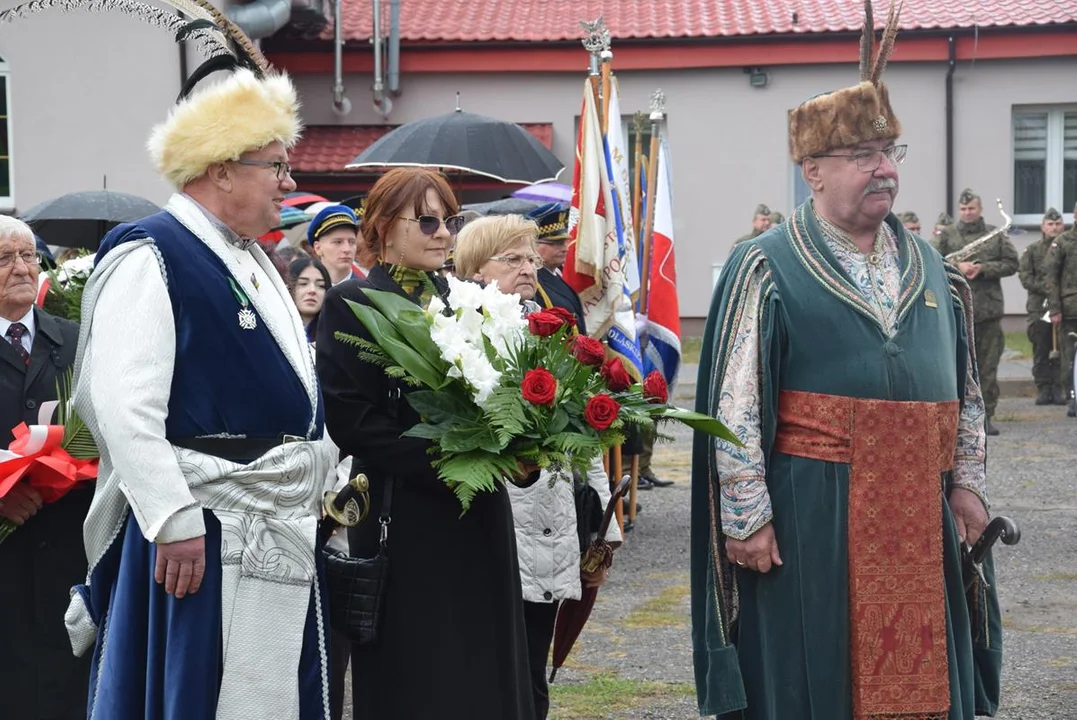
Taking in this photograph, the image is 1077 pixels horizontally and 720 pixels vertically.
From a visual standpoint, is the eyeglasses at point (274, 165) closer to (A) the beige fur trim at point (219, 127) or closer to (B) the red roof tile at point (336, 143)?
(A) the beige fur trim at point (219, 127)

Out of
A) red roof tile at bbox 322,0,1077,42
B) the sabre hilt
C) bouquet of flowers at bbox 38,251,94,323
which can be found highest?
red roof tile at bbox 322,0,1077,42

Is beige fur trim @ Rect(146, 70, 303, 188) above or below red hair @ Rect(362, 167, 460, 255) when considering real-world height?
above

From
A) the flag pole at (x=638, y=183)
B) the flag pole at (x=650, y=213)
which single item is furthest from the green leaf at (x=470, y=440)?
the flag pole at (x=638, y=183)

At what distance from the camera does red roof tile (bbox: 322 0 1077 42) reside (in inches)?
856

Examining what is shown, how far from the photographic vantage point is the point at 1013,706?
18.8ft

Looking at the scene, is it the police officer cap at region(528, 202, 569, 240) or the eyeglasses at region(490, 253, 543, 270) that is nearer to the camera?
the eyeglasses at region(490, 253, 543, 270)

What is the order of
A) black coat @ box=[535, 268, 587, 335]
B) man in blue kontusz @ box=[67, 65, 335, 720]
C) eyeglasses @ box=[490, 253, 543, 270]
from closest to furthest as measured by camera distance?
1. man in blue kontusz @ box=[67, 65, 335, 720]
2. eyeglasses @ box=[490, 253, 543, 270]
3. black coat @ box=[535, 268, 587, 335]

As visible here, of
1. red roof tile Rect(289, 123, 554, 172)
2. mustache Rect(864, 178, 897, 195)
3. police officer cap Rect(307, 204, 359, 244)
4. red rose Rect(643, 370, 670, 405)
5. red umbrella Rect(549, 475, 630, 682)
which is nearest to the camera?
red rose Rect(643, 370, 670, 405)

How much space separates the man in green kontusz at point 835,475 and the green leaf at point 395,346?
93cm

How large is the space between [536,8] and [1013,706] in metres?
19.9

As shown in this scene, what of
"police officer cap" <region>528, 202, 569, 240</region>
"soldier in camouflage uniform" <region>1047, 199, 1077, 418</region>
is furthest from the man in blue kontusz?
"soldier in camouflage uniform" <region>1047, 199, 1077, 418</region>

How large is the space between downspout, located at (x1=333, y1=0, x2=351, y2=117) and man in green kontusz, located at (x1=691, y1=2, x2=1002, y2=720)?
59.6 ft

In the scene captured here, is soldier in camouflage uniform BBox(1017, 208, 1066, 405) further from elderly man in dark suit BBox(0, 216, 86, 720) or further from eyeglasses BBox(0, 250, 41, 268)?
elderly man in dark suit BBox(0, 216, 86, 720)

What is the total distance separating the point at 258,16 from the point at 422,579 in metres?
15.5
